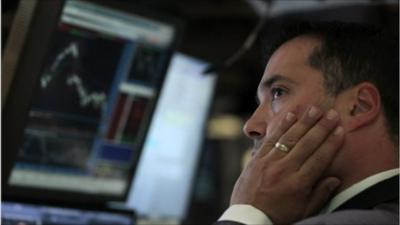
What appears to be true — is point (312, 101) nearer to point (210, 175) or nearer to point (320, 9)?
point (320, 9)

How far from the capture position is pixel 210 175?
3.89 m

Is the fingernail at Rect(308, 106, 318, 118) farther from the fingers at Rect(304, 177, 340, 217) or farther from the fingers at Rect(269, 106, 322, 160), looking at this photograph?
the fingers at Rect(304, 177, 340, 217)

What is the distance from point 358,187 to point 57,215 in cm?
84

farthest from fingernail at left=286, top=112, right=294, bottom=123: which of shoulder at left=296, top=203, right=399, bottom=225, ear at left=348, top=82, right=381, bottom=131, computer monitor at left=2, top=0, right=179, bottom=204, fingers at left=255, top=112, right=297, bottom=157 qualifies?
computer monitor at left=2, top=0, right=179, bottom=204

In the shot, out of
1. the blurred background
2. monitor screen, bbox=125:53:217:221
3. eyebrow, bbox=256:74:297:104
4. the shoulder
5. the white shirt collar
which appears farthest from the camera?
monitor screen, bbox=125:53:217:221

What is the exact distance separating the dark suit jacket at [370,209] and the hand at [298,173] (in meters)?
0.07

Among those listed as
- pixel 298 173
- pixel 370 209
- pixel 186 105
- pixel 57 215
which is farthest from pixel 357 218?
pixel 186 105

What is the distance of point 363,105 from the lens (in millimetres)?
1262

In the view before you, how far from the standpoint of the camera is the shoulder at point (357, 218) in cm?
108

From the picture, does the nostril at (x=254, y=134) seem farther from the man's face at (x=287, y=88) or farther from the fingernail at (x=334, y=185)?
the fingernail at (x=334, y=185)

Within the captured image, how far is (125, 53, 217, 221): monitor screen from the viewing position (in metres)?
2.28

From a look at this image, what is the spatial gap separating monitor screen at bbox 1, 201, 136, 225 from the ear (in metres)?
0.81

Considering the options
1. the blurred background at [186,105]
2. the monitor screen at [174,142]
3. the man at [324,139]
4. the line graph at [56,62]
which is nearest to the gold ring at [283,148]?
the man at [324,139]

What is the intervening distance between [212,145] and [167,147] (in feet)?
5.10
